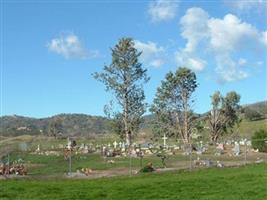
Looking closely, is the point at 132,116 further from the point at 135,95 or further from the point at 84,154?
the point at 84,154

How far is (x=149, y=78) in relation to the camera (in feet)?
226

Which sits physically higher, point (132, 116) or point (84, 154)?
point (132, 116)

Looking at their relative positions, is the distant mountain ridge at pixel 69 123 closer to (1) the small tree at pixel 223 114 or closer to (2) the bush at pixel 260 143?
(1) the small tree at pixel 223 114

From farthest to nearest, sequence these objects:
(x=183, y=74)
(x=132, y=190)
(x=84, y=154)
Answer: (x=183, y=74) < (x=84, y=154) < (x=132, y=190)

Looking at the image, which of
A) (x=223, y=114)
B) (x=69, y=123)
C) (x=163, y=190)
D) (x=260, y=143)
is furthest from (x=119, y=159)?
(x=69, y=123)

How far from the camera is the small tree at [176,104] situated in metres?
74.8

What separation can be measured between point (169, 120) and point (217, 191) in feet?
194

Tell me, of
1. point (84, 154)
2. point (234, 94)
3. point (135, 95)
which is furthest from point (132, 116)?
point (234, 94)

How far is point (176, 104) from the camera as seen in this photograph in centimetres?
7606

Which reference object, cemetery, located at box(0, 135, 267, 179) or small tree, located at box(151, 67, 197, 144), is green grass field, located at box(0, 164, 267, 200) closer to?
cemetery, located at box(0, 135, 267, 179)

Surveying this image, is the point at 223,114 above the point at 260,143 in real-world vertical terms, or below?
above

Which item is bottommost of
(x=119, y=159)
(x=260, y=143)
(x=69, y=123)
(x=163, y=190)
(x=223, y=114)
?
(x=163, y=190)

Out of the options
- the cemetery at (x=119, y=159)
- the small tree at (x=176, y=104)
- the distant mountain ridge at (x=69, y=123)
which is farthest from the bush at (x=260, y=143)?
the distant mountain ridge at (x=69, y=123)

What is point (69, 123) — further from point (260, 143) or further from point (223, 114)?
point (260, 143)
